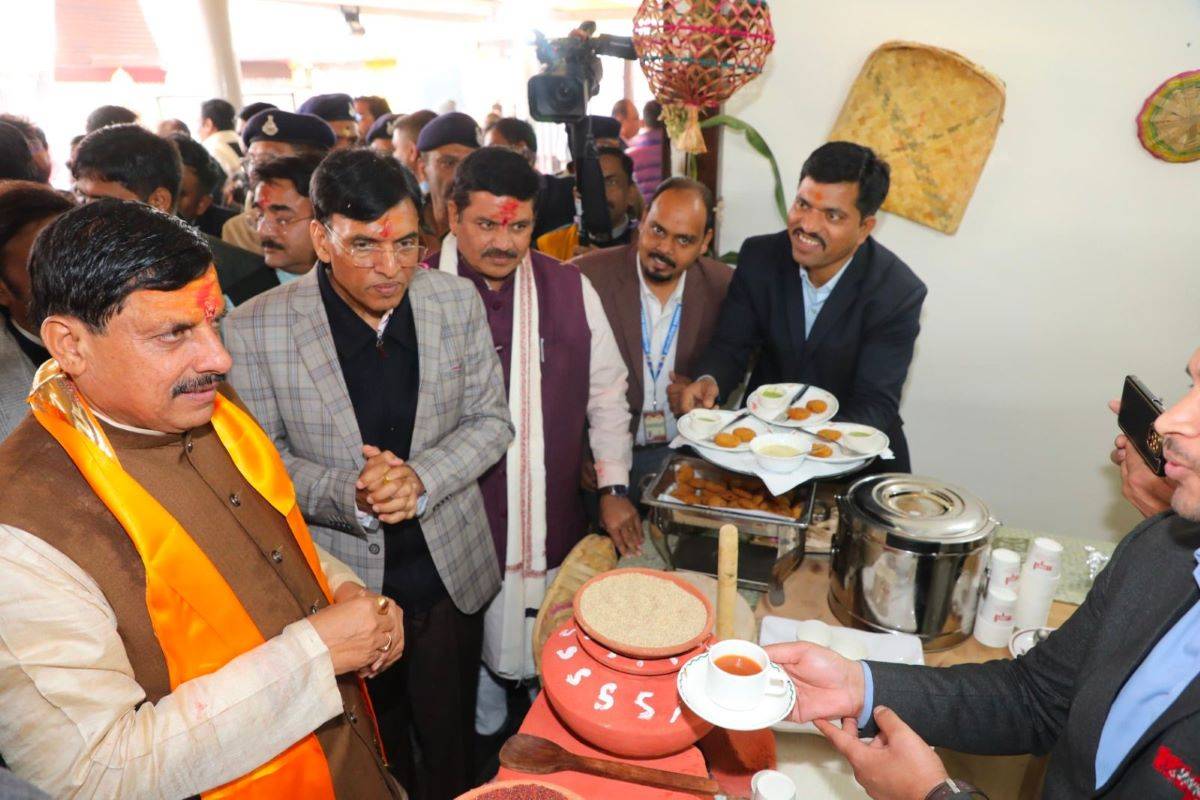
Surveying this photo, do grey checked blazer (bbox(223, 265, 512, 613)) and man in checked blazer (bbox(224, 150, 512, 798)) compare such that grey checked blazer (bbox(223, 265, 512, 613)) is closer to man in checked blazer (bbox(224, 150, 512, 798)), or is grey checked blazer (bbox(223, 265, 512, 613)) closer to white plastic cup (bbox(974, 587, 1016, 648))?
man in checked blazer (bbox(224, 150, 512, 798))

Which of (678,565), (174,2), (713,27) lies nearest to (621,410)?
(678,565)

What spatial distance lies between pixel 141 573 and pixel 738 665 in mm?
894

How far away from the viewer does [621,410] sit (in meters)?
2.53

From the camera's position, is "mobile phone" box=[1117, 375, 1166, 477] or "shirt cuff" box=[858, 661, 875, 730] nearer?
"mobile phone" box=[1117, 375, 1166, 477]

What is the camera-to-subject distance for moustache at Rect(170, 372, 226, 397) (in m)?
1.17

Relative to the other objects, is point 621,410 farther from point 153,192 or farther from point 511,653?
point 153,192

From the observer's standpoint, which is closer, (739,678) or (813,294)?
(739,678)

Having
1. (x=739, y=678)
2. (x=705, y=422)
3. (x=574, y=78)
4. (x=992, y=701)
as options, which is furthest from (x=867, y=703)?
(x=574, y=78)

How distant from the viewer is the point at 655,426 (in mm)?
2771

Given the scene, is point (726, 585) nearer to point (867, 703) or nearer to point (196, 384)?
point (867, 703)

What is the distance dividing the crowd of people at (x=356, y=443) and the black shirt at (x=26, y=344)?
0.04ft

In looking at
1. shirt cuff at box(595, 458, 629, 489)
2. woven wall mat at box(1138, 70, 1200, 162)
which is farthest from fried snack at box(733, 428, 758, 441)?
woven wall mat at box(1138, 70, 1200, 162)

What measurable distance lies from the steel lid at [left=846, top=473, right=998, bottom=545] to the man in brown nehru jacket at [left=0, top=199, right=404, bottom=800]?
3.27ft

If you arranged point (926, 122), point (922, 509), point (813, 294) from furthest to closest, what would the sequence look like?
1. point (926, 122)
2. point (813, 294)
3. point (922, 509)
